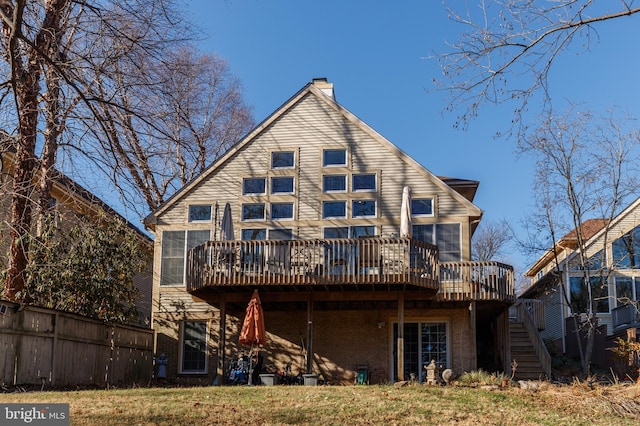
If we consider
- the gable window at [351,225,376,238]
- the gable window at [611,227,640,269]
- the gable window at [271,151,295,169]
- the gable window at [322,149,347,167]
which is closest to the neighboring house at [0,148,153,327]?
the gable window at [271,151,295,169]

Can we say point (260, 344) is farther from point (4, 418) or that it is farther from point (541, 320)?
point (541, 320)

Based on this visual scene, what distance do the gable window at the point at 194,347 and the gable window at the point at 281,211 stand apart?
3.87 metres

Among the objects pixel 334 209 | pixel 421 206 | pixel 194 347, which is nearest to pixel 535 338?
pixel 421 206

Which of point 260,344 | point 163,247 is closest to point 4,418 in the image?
point 260,344

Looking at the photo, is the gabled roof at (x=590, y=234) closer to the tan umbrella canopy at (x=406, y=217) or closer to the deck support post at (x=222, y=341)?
the tan umbrella canopy at (x=406, y=217)

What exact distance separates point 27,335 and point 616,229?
21591 mm

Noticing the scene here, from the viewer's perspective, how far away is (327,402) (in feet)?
41.0

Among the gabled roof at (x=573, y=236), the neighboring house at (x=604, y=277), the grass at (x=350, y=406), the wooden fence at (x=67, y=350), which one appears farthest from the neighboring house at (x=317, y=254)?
the gabled roof at (x=573, y=236)

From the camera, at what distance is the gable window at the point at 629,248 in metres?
27.3

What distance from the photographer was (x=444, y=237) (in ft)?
68.6

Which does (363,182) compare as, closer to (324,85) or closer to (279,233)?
(279,233)

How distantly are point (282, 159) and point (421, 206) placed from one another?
4470 mm

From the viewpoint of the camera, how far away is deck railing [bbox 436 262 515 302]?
64.0 feet

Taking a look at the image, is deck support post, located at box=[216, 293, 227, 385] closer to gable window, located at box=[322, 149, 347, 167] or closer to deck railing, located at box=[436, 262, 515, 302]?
gable window, located at box=[322, 149, 347, 167]
